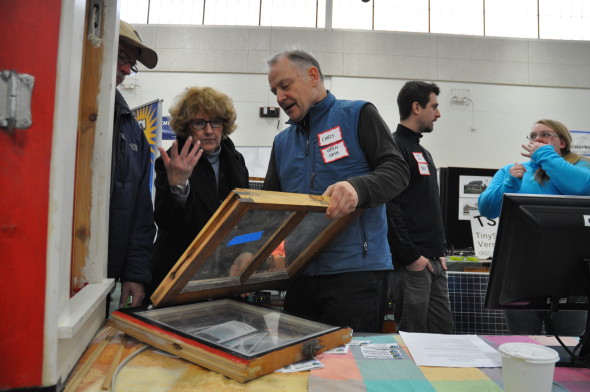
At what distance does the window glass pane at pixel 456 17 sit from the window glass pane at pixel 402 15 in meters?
0.16

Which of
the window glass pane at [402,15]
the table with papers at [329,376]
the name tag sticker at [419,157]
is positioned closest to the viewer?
the table with papers at [329,376]

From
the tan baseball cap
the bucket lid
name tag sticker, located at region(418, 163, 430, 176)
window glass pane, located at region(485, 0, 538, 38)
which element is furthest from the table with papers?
window glass pane, located at region(485, 0, 538, 38)

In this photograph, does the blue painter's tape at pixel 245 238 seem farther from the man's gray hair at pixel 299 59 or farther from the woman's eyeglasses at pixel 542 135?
the woman's eyeglasses at pixel 542 135

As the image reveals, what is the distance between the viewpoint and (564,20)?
6953mm

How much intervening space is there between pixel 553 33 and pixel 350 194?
763 centimetres

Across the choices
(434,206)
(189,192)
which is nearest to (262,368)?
(189,192)

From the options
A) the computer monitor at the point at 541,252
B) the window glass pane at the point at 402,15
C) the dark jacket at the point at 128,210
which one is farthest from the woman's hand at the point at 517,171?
the window glass pane at the point at 402,15

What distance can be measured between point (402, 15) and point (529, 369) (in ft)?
23.3

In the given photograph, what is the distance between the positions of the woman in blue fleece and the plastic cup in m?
1.19

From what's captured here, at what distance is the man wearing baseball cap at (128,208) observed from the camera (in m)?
1.39

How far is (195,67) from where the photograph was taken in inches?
259

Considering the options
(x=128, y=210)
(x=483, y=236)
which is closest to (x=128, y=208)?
(x=128, y=210)

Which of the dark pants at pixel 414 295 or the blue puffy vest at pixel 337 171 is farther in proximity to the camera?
the dark pants at pixel 414 295

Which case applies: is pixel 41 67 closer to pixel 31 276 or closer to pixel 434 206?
pixel 31 276
